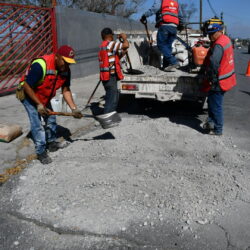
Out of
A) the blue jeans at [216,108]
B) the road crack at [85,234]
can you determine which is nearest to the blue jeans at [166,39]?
the blue jeans at [216,108]

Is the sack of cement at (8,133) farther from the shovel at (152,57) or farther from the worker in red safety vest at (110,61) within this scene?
the shovel at (152,57)

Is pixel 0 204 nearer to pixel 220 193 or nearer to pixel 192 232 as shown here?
pixel 192 232

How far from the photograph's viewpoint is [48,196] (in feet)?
10.8

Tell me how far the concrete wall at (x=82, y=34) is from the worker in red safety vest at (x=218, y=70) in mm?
5760

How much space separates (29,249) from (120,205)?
3.11ft

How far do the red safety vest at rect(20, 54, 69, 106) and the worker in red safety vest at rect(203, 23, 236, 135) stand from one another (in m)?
2.32

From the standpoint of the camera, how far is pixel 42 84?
3875 millimetres

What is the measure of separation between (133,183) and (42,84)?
1.66 m

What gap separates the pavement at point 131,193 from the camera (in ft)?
8.96

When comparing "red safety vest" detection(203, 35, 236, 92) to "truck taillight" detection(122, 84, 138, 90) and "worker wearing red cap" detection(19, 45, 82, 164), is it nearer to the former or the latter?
"truck taillight" detection(122, 84, 138, 90)

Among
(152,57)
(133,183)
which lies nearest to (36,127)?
(133,183)

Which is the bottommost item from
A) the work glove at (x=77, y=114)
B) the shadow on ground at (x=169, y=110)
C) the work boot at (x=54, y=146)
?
the shadow on ground at (x=169, y=110)

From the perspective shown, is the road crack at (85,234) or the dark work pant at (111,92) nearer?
the road crack at (85,234)

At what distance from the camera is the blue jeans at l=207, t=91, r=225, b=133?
5.07m
